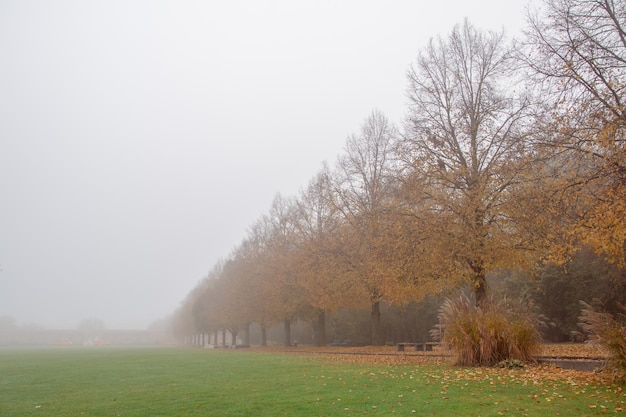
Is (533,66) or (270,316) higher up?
(533,66)

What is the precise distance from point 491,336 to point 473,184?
23.4 ft

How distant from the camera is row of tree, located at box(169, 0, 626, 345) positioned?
10.6 m

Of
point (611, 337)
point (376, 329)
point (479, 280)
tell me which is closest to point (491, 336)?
point (611, 337)

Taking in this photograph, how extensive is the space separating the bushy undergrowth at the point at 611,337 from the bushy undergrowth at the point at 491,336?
2.56m

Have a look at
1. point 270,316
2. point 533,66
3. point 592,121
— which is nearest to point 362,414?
point 592,121

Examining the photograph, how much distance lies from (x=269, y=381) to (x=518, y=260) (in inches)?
380

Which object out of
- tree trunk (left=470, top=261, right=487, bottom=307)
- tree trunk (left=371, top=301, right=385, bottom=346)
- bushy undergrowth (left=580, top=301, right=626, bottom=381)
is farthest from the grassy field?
tree trunk (left=371, top=301, right=385, bottom=346)

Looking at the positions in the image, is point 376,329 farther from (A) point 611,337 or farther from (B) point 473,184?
(A) point 611,337

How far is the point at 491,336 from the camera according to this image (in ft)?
39.9

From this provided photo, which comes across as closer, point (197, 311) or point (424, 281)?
point (424, 281)

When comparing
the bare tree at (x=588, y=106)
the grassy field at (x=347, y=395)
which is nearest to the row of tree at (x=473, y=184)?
the bare tree at (x=588, y=106)

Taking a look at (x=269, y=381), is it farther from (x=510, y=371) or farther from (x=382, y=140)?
(x=382, y=140)

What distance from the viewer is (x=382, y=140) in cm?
2886

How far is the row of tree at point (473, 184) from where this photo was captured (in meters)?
10.6
